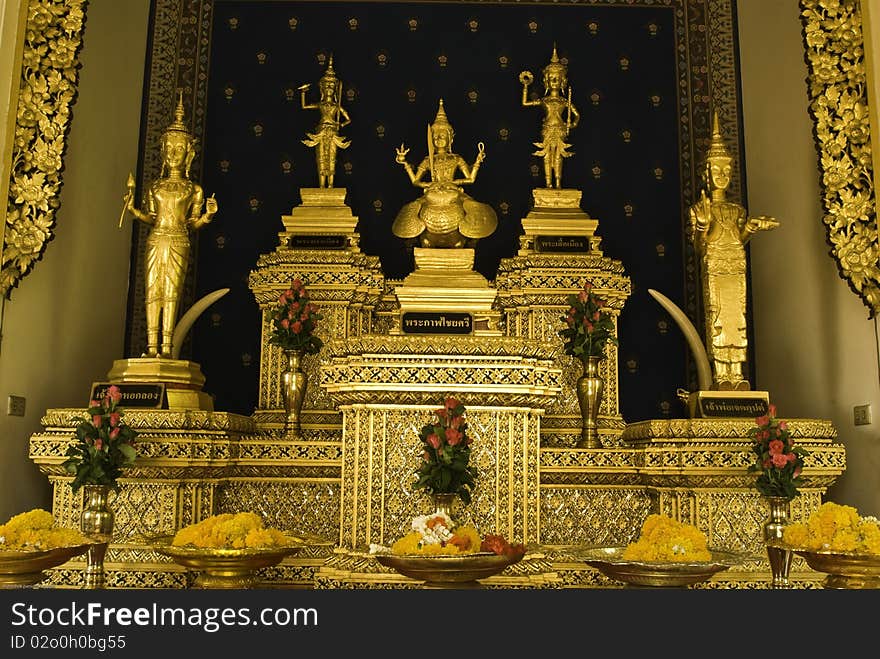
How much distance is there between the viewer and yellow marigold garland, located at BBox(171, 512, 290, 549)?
10.9 feet

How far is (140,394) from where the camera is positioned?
535 cm

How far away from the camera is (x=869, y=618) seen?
1.67 metres

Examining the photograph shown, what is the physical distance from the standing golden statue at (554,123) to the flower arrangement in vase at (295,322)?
199 centimetres

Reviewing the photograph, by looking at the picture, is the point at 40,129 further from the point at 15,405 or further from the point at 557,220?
the point at 557,220

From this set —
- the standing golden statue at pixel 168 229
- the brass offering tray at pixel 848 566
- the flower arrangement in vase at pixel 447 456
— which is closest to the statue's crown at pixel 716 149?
the flower arrangement in vase at pixel 447 456

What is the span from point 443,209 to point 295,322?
1148 mm

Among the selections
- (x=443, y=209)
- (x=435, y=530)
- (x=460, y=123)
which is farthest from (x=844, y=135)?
(x=435, y=530)

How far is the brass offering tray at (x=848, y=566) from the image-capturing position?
3139 millimetres

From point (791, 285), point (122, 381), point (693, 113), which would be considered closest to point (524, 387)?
point (122, 381)

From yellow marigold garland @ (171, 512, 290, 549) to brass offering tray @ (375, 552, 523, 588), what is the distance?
541 millimetres

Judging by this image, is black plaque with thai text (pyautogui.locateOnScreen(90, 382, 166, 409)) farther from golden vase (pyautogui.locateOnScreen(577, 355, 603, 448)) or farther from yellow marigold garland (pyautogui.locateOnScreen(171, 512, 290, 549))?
golden vase (pyautogui.locateOnScreen(577, 355, 603, 448))

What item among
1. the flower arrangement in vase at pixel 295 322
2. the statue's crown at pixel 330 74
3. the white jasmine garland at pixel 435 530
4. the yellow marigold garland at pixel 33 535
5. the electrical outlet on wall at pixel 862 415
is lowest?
the yellow marigold garland at pixel 33 535

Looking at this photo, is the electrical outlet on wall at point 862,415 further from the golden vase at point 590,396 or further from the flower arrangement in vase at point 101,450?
the flower arrangement in vase at point 101,450

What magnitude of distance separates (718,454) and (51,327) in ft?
13.3
